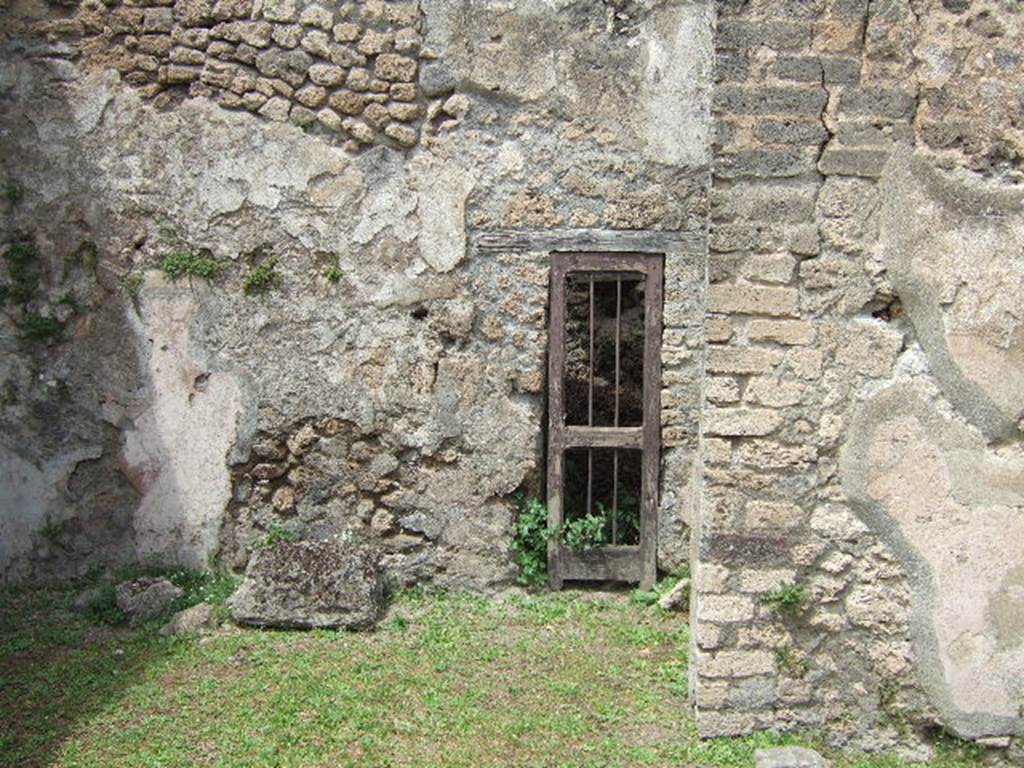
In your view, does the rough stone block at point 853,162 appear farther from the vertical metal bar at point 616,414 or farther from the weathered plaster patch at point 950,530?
the vertical metal bar at point 616,414

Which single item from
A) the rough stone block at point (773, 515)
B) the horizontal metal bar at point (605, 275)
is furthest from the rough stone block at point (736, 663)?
the horizontal metal bar at point (605, 275)

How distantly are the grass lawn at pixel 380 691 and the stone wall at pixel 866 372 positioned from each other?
36 cm

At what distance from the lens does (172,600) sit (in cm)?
568

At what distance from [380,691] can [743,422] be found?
1894mm

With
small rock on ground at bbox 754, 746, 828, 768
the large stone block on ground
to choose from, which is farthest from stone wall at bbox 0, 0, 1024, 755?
small rock on ground at bbox 754, 746, 828, 768

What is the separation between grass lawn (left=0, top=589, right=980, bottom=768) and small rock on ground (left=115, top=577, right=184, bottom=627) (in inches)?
4.6

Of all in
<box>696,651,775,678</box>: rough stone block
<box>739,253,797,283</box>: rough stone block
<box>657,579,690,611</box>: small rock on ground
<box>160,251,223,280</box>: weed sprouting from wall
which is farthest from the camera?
<box>160,251,223,280</box>: weed sprouting from wall

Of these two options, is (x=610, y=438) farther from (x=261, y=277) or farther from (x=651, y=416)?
(x=261, y=277)

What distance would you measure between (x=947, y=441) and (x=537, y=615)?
2417 mm

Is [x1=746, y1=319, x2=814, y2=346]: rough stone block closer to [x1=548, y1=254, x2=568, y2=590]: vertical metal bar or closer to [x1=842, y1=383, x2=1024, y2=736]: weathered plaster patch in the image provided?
[x1=842, y1=383, x2=1024, y2=736]: weathered plaster patch

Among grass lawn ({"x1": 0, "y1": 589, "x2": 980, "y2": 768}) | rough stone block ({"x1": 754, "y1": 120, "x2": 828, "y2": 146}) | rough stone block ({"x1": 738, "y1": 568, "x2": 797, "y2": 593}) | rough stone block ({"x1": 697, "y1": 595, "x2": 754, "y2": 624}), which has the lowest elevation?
grass lawn ({"x1": 0, "y1": 589, "x2": 980, "y2": 768})

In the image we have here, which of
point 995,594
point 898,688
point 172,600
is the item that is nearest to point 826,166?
point 995,594

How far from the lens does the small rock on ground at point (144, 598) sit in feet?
18.4

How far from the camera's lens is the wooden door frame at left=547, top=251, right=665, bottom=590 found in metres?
5.94
